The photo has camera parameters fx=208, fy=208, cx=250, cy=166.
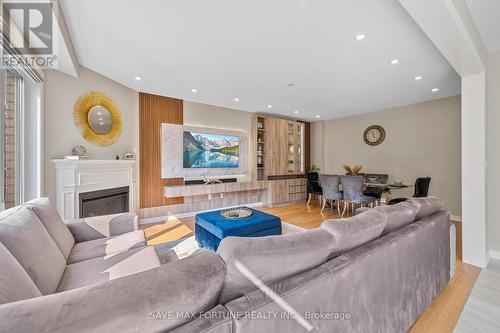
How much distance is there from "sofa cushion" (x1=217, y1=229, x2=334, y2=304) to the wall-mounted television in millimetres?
3904

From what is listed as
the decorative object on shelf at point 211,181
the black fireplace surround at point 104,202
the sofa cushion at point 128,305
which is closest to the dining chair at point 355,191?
the decorative object on shelf at point 211,181

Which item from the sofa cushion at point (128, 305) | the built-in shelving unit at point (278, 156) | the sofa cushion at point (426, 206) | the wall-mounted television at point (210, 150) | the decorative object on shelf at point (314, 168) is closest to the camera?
the sofa cushion at point (128, 305)

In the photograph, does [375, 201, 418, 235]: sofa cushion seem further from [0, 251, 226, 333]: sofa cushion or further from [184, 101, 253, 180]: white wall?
[184, 101, 253, 180]: white wall

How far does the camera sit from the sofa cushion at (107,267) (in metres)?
1.29

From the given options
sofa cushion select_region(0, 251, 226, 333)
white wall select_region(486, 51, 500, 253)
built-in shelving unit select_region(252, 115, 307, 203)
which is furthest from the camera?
built-in shelving unit select_region(252, 115, 307, 203)

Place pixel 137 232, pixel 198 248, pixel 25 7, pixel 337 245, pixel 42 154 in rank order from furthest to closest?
pixel 198 248, pixel 42 154, pixel 137 232, pixel 25 7, pixel 337 245

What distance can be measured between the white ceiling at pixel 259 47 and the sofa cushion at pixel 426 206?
65.5 inches

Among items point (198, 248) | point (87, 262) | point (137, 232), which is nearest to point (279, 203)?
point (198, 248)

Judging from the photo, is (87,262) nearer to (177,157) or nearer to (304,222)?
(177,157)

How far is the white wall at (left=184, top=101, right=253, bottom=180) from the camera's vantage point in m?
4.63

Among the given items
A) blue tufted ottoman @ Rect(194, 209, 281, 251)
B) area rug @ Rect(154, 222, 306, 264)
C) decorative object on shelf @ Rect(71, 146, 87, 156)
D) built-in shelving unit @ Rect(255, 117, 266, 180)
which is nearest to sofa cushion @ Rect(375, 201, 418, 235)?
blue tufted ottoman @ Rect(194, 209, 281, 251)

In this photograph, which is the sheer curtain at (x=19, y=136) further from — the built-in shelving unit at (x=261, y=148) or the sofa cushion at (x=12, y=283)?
the built-in shelving unit at (x=261, y=148)

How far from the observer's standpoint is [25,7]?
1818 mm

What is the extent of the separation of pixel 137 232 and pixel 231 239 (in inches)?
61.2
